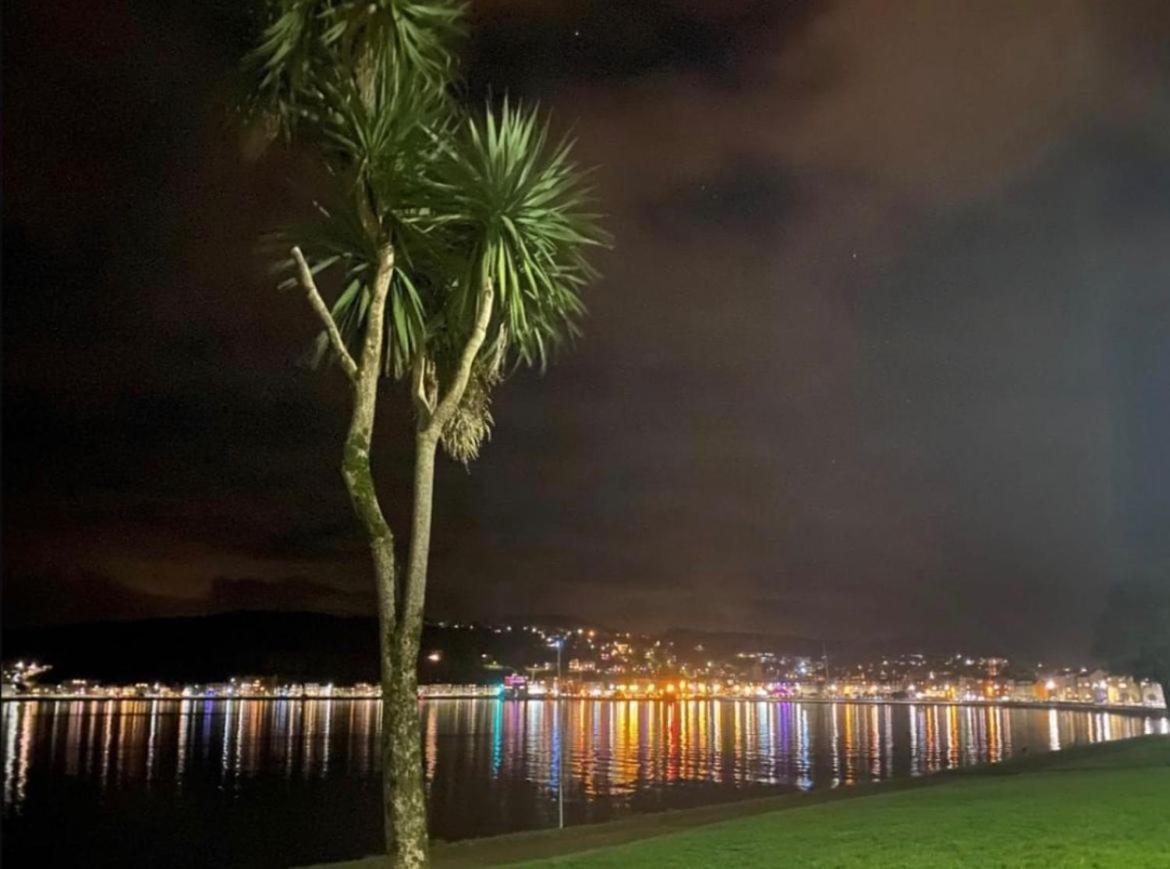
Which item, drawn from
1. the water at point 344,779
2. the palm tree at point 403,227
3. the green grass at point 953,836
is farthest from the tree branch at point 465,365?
the green grass at point 953,836

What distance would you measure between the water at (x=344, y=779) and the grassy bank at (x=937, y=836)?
7.01m

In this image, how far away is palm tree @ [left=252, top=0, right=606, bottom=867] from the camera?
948 cm

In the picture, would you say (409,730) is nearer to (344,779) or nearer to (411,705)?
(411,705)

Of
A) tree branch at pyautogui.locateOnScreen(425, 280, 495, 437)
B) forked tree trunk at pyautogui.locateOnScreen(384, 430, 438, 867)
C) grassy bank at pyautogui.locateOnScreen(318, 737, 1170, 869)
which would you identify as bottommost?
grassy bank at pyautogui.locateOnScreen(318, 737, 1170, 869)

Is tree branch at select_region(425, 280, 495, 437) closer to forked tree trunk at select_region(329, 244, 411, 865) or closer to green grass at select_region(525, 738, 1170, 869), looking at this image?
forked tree trunk at select_region(329, 244, 411, 865)

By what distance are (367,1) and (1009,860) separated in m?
10.1

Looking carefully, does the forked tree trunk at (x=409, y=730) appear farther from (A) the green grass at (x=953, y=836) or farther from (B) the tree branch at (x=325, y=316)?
(A) the green grass at (x=953, y=836)

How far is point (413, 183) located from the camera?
9734 mm

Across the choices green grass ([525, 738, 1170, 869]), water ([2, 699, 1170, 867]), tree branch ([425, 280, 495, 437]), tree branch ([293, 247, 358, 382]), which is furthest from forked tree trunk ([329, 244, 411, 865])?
Answer: green grass ([525, 738, 1170, 869])

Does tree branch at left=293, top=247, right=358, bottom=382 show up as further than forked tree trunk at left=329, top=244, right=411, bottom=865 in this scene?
Yes

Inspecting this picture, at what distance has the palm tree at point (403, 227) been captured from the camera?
948cm

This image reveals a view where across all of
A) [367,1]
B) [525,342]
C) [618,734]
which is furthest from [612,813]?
Result: [618,734]

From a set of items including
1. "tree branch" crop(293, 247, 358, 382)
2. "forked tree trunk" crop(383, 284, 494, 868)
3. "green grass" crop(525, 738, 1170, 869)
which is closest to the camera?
"forked tree trunk" crop(383, 284, 494, 868)

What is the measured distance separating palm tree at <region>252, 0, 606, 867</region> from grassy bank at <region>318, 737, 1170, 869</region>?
446 cm
